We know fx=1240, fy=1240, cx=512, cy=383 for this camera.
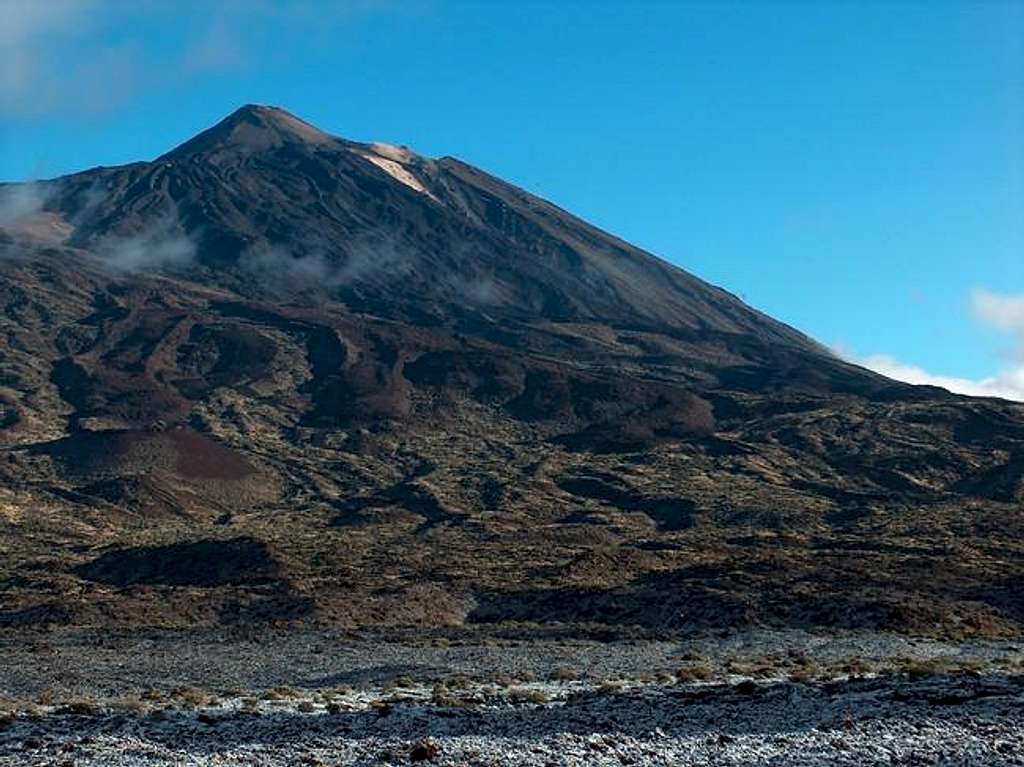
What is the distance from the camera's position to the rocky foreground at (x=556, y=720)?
1808cm

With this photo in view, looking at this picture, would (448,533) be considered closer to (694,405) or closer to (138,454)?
(138,454)

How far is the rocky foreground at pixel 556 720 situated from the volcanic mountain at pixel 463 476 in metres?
19.9

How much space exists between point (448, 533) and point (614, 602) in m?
35.7

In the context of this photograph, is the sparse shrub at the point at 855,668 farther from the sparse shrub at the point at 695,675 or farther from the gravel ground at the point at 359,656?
the sparse shrub at the point at 695,675

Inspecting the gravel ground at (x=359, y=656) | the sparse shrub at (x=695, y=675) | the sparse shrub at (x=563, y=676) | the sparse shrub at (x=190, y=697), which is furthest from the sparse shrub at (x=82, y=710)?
the sparse shrub at (x=695, y=675)

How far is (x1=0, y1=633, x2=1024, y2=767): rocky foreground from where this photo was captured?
59.3ft

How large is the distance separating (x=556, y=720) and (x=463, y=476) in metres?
A: 93.4

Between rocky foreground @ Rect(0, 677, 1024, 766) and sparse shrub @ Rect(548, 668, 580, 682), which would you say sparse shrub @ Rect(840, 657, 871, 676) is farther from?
sparse shrub @ Rect(548, 668, 580, 682)

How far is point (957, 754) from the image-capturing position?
17.2 metres

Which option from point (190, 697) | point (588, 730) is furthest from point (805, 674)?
point (190, 697)

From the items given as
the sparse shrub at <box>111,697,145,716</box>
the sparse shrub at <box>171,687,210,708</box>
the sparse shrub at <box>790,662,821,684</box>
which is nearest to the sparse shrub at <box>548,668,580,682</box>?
the sparse shrub at <box>790,662,821,684</box>

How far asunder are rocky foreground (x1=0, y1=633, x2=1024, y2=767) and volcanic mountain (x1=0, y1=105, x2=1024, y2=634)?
19.9m

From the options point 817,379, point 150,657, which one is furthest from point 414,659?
point 817,379

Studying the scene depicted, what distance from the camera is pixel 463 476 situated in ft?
374
